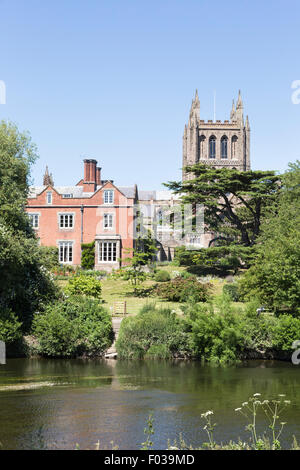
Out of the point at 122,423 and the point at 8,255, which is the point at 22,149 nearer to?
the point at 8,255

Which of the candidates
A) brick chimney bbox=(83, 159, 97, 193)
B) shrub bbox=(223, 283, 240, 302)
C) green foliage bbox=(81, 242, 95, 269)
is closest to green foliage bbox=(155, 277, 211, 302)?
shrub bbox=(223, 283, 240, 302)

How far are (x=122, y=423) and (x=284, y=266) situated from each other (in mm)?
16222

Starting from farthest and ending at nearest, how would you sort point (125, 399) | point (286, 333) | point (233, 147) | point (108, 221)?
point (233, 147)
point (108, 221)
point (286, 333)
point (125, 399)

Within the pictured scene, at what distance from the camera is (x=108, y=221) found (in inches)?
2154

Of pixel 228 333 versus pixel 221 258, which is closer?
pixel 228 333

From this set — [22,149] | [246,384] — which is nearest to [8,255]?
[22,149]

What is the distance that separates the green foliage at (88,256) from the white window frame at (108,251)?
736 millimetres

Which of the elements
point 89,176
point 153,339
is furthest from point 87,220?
point 153,339

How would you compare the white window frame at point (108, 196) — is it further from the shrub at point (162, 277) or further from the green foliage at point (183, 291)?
the green foliage at point (183, 291)

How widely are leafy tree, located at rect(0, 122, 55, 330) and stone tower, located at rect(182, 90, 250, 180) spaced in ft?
228

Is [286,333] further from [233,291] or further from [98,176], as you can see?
[98,176]

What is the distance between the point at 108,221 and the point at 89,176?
654 cm

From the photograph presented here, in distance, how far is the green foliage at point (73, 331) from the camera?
26906 mm
